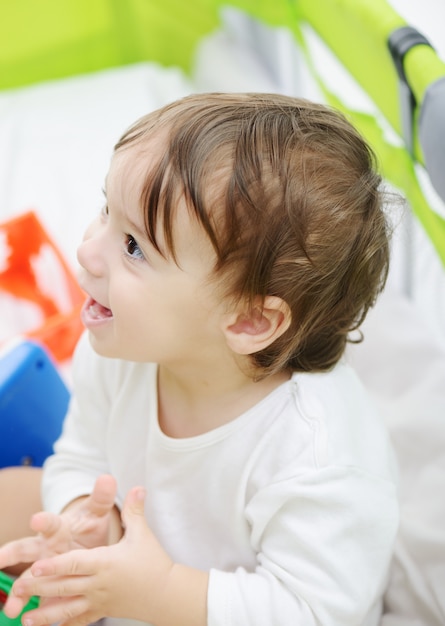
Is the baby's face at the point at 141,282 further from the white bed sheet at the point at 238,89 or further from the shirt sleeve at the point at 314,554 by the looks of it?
the white bed sheet at the point at 238,89

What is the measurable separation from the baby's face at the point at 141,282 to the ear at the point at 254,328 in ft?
0.04

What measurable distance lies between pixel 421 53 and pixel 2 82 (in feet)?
3.75

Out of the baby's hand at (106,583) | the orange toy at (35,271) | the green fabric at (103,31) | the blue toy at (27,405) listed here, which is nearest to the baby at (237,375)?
the baby's hand at (106,583)

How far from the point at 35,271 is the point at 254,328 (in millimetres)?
758

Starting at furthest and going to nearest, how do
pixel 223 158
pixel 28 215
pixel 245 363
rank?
pixel 28 215 → pixel 245 363 → pixel 223 158

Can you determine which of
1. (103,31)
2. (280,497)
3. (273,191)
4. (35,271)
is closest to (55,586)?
(280,497)

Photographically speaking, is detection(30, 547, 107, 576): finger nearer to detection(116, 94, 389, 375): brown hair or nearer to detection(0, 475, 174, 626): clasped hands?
detection(0, 475, 174, 626): clasped hands

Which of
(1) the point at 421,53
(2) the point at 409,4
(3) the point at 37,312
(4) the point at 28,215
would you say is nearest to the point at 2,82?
(4) the point at 28,215

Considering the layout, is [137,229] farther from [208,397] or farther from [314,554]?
[314,554]

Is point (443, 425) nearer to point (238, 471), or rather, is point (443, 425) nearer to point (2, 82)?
point (238, 471)

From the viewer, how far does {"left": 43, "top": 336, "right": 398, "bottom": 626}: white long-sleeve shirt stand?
0.59 m

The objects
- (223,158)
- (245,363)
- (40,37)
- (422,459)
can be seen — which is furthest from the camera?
(40,37)

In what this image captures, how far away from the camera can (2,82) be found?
161cm

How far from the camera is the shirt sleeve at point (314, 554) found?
59cm
